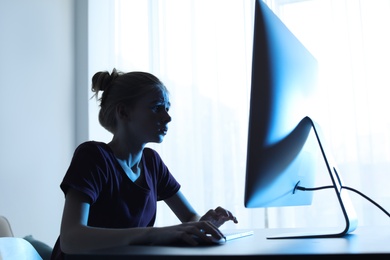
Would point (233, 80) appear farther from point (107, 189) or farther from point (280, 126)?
point (280, 126)

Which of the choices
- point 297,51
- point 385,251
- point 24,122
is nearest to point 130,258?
point 385,251

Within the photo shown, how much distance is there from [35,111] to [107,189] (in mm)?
1485

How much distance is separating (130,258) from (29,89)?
1.99 metres

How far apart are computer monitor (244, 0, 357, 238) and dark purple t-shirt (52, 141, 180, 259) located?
0.45m

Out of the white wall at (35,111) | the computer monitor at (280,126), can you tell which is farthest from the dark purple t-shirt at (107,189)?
the white wall at (35,111)

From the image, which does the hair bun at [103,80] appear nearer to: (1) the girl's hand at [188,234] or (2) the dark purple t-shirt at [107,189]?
(2) the dark purple t-shirt at [107,189]

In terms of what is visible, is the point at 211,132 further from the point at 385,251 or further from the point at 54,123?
the point at 385,251

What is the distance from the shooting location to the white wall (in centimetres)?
234

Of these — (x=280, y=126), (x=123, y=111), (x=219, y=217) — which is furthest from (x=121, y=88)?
(x=280, y=126)

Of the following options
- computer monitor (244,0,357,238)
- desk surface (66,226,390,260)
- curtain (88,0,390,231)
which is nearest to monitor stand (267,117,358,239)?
computer monitor (244,0,357,238)

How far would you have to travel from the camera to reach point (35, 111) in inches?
99.7

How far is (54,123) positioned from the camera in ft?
8.82

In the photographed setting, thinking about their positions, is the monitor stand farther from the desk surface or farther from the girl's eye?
the girl's eye

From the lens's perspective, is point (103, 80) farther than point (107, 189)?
Yes
